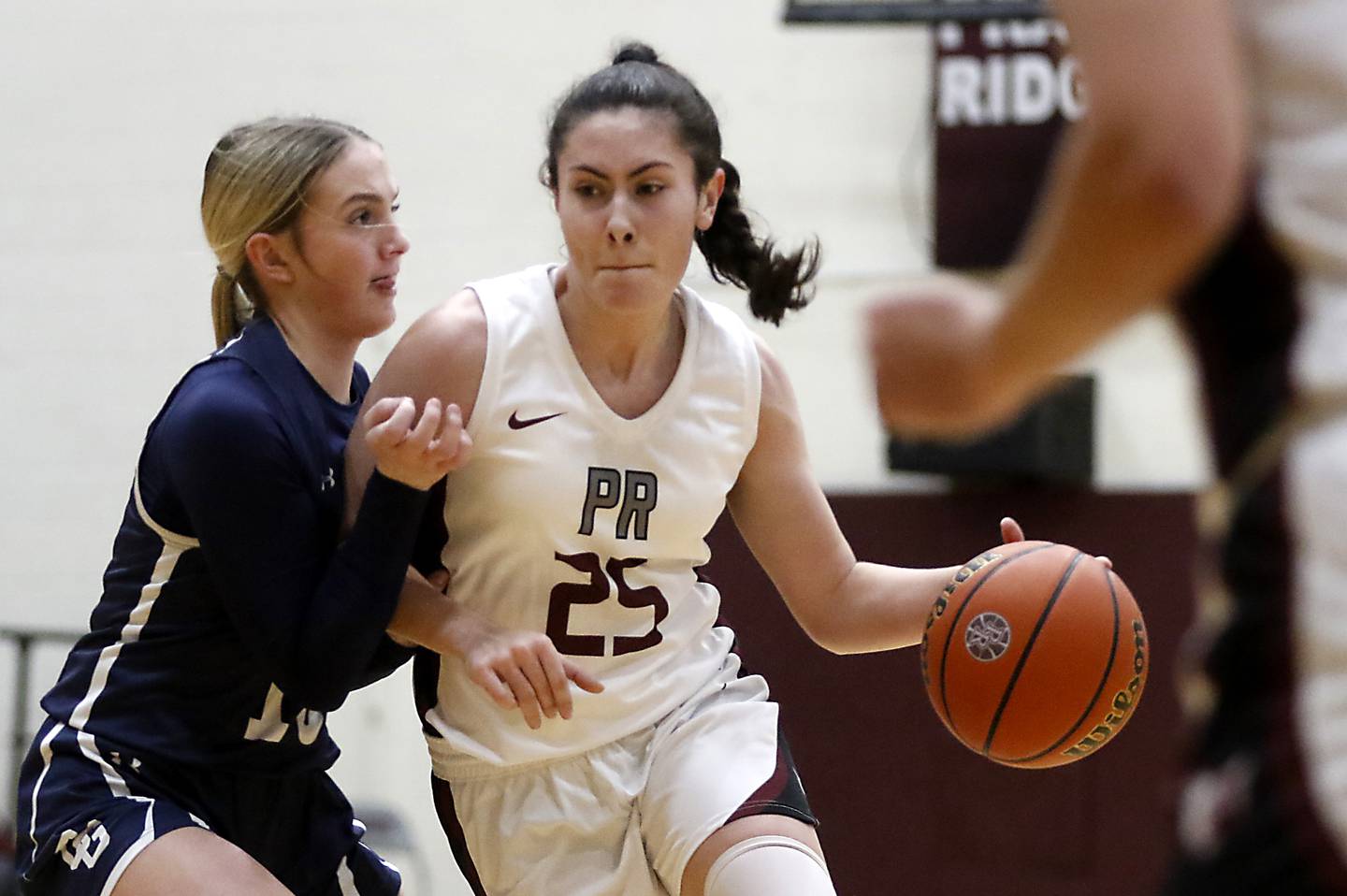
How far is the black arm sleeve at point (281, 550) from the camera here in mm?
2359

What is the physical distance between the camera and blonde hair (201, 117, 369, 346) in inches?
106

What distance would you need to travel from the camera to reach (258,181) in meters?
2.70

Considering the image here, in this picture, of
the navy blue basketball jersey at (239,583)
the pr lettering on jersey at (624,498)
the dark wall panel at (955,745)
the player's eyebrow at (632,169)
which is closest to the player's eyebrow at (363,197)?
the navy blue basketball jersey at (239,583)

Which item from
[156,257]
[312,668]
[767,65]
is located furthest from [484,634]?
[156,257]

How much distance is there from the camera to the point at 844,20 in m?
4.46

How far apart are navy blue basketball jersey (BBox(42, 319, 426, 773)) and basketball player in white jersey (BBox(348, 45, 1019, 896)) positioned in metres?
0.13

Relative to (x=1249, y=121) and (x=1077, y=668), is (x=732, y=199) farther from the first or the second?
(x=1249, y=121)

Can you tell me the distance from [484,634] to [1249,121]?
1.50 metres

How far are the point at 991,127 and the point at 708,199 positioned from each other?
7.71 ft

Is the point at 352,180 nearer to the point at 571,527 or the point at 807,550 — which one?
the point at 571,527

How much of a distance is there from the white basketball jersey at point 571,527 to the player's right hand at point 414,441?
224mm

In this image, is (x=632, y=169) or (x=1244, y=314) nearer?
(x=1244, y=314)

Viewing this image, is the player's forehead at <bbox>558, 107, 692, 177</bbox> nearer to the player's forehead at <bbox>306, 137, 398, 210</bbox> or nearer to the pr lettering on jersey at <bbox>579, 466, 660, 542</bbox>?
the player's forehead at <bbox>306, 137, 398, 210</bbox>

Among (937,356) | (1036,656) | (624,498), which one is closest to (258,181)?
(624,498)
